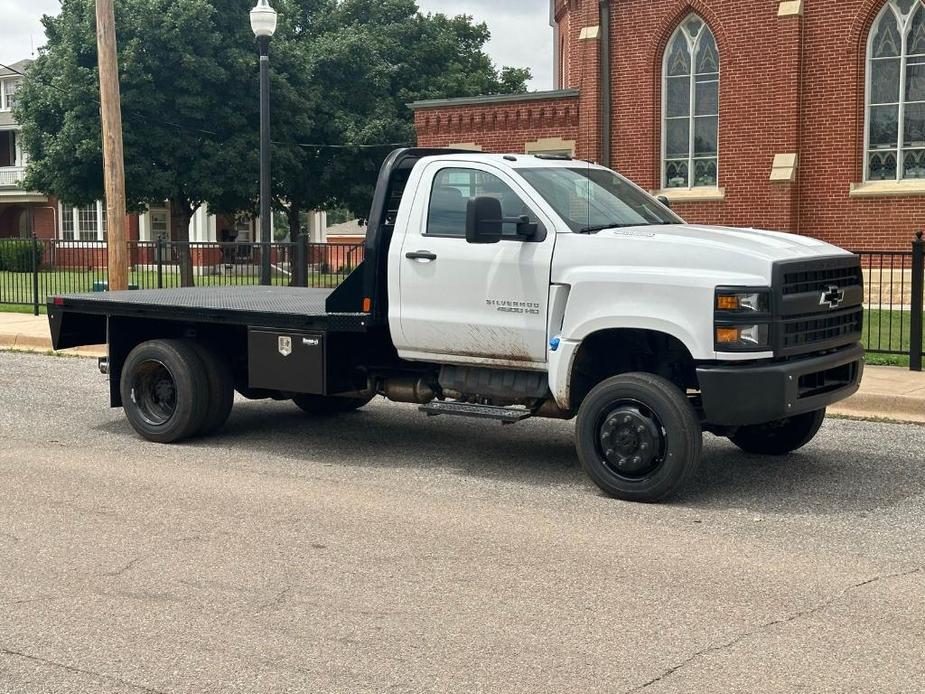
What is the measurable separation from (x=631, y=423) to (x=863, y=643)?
2.77 metres

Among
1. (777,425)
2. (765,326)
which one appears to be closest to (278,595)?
(765,326)

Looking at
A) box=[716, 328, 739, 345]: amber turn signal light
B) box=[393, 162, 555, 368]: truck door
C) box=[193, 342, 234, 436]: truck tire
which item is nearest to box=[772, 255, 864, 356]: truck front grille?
box=[716, 328, 739, 345]: amber turn signal light

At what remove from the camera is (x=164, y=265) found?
1964 centimetres

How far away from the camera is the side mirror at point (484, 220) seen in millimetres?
8055

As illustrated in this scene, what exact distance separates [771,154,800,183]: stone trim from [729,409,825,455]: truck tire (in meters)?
15.2

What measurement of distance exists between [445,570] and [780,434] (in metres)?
3.83

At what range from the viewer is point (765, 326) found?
24.1 ft

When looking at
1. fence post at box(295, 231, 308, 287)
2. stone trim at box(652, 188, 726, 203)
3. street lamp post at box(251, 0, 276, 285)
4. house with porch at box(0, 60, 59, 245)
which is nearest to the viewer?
fence post at box(295, 231, 308, 287)

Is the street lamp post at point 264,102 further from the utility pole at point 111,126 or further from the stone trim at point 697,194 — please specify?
the stone trim at point 697,194

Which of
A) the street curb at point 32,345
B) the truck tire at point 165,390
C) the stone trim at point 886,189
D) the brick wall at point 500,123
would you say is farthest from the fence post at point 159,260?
the stone trim at point 886,189

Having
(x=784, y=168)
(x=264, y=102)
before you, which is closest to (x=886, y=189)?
(x=784, y=168)

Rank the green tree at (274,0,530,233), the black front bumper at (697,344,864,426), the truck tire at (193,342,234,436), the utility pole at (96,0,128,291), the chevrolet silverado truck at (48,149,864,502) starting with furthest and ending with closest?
the green tree at (274,0,530,233) < the utility pole at (96,0,128,291) < the truck tire at (193,342,234,436) < the chevrolet silverado truck at (48,149,864,502) < the black front bumper at (697,344,864,426)

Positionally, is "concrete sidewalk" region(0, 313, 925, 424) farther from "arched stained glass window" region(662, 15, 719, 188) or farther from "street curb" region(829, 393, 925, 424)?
"arched stained glass window" region(662, 15, 719, 188)

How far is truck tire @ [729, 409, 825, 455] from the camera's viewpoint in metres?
8.88
